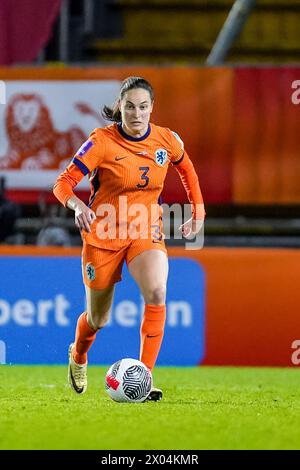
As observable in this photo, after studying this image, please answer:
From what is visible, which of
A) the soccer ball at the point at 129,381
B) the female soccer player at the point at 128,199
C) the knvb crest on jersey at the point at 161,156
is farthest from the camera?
the knvb crest on jersey at the point at 161,156

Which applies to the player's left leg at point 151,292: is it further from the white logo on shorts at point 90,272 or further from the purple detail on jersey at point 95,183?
the purple detail on jersey at point 95,183

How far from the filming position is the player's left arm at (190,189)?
6695 mm

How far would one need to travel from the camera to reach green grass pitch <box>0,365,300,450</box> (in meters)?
5.14

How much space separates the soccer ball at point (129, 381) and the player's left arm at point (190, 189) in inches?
32.7

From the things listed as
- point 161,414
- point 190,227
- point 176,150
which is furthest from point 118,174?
point 161,414

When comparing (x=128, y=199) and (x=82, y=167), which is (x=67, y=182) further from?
(x=128, y=199)

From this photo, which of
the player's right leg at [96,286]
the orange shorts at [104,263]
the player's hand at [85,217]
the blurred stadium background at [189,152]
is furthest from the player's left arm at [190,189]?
the blurred stadium background at [189,152]

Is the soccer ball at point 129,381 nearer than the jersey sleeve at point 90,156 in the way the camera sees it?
Yes

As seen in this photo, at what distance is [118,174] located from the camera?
6465 mm

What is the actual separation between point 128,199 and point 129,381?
0.97 m

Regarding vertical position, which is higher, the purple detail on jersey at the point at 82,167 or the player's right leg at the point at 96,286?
the purple detail on jersey at the point at 82,167

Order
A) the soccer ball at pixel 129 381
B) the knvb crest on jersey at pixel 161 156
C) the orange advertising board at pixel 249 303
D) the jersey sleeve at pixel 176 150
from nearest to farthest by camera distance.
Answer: the soccer ball at pixel 129 381
the knvb crest on jersey at pixel 161 156
the jersey sleeve at pixel 176 150
the orange advertising board at pixel 249 303

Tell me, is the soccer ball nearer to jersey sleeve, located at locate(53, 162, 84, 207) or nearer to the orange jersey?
the orange jersey

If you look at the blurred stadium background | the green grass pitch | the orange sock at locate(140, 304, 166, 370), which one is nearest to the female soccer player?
the orange sock at locate(140, 304, 166, 370)
